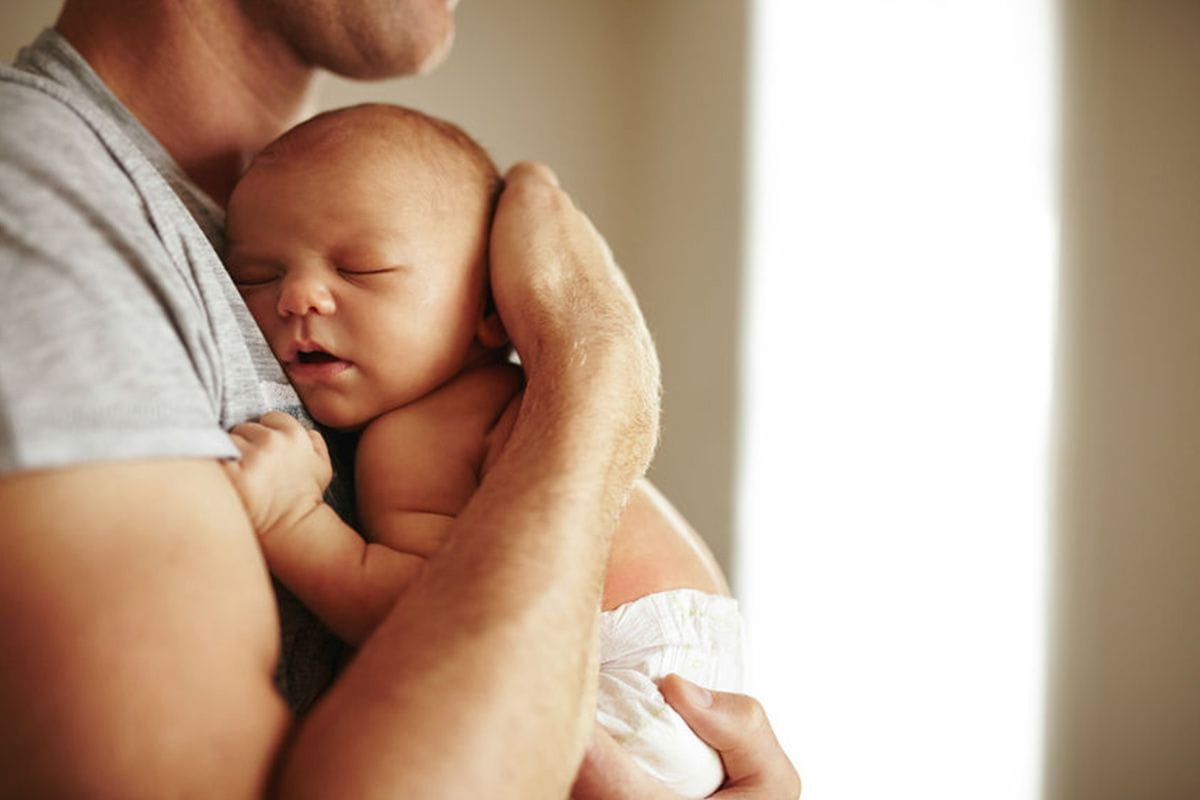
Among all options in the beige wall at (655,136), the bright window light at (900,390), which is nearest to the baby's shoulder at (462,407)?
the bright window light at (900,390)

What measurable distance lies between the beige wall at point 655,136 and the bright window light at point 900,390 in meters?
0.12

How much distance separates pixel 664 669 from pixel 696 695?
0.13 feet

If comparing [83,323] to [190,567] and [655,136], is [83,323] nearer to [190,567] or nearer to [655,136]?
[190,567]

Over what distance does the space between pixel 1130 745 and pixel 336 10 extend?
5.95ft

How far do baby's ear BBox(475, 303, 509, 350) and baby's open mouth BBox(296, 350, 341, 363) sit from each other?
0.17 m

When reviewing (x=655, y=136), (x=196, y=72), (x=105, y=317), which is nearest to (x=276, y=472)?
(x=105, y=317)

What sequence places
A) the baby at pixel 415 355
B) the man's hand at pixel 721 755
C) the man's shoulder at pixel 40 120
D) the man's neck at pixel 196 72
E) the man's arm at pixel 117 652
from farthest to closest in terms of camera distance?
the man's neck at pixel 196 72
the baby at pixel 415 355
the man's hand at pixel 721 755
the man's shoulder at pixel 40 120
the man's arm at pixel 117 652

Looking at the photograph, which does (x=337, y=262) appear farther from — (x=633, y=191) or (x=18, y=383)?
(x=633, y=191)

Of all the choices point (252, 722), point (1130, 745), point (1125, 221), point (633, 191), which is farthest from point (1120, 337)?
point (252, 722)

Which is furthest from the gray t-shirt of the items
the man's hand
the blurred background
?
the blurred background

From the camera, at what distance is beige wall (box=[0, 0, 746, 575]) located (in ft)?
8.31

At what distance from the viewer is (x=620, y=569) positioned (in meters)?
1.01

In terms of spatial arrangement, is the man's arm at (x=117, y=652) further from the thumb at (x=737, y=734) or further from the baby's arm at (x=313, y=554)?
the thumb at (x=737, y=734)

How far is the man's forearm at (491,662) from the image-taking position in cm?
56
